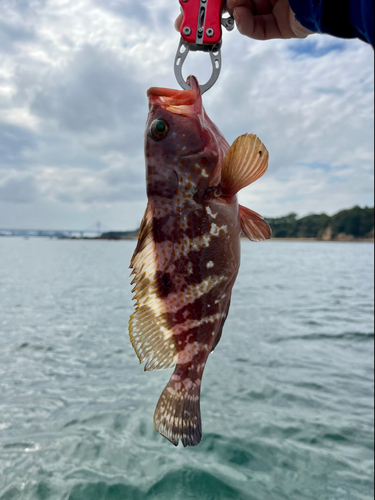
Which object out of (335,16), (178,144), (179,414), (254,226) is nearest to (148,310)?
(179,414)

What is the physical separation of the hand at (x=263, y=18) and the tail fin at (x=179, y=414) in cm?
251

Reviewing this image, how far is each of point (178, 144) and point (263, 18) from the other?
1.65 m

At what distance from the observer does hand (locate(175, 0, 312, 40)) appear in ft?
8.96

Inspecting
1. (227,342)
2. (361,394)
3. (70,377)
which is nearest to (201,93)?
(70,377)

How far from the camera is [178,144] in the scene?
1841 millimetres

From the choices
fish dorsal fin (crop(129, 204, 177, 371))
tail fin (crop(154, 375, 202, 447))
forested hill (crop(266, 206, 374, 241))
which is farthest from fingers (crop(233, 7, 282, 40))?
forested hill (crop(266, 206, 374, 241))

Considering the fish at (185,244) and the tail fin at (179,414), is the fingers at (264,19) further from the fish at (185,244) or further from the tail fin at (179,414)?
the tail fin at (179,414)

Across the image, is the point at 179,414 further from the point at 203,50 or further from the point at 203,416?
the point at 203,416

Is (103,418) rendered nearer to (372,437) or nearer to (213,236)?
(372,437)

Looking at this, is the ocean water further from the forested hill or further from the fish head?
the forested hill

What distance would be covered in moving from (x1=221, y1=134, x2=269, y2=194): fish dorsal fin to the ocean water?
567cm

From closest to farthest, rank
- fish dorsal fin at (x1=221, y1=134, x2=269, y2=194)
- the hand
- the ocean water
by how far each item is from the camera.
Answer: fish dorsal fin at (x1=221, y1=134, x2=269, y2=194) < the hand < the ocean water

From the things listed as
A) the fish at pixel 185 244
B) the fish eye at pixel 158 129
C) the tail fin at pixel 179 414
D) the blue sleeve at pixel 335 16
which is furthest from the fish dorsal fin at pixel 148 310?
the blue sleeve at pixel 335 16

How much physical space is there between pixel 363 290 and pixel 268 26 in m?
37.0
